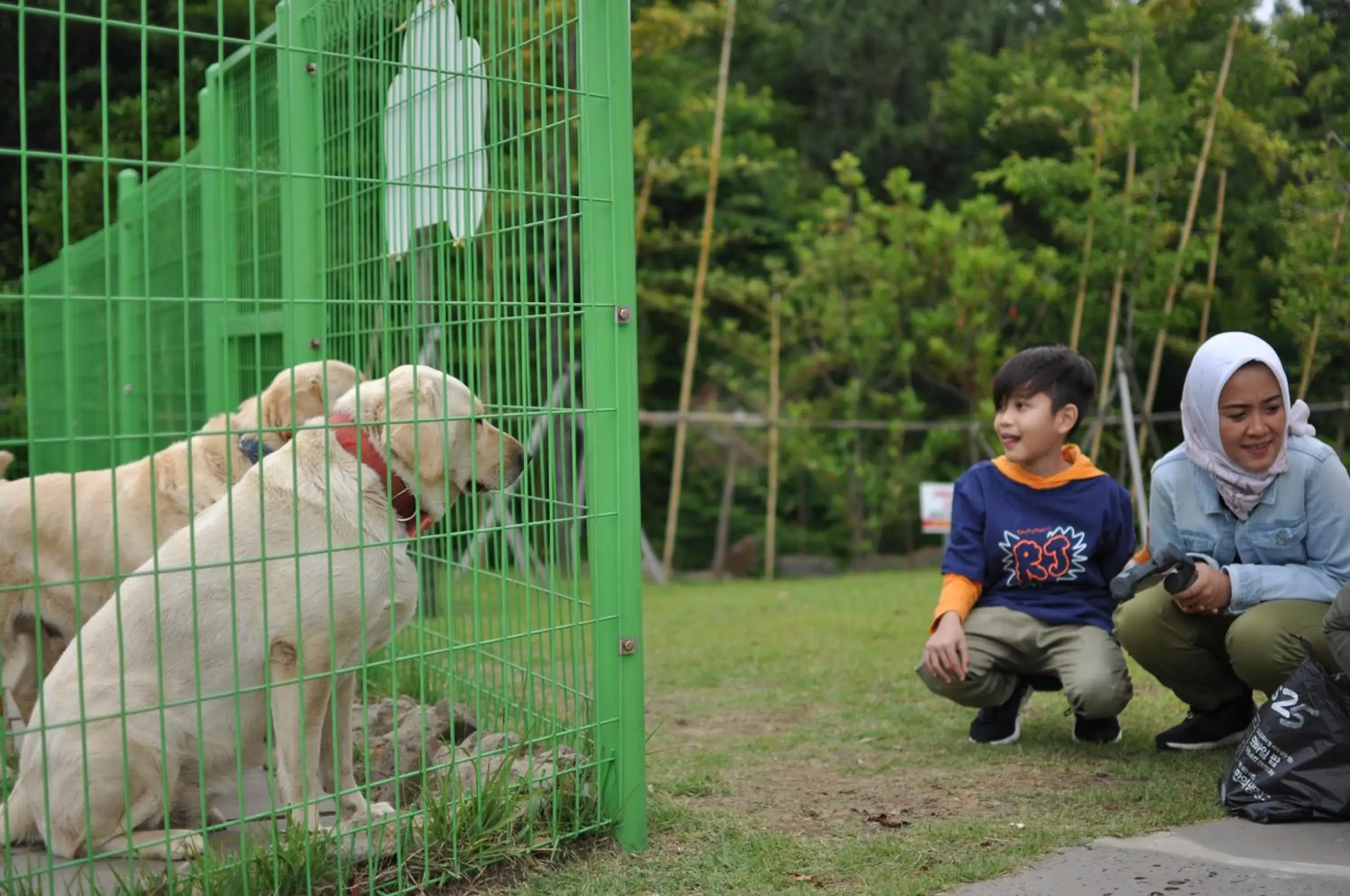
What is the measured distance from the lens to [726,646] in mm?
6227

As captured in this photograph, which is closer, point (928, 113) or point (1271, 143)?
point (1271, 143)

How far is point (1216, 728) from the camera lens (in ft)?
12.3

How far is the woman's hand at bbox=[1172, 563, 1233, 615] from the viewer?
11.3ft

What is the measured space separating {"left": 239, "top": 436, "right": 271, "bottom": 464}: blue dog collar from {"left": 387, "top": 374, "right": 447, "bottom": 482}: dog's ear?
740mm

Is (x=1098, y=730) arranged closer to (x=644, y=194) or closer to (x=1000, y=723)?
(x=1000, y=723)

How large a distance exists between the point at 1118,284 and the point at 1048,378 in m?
6.76

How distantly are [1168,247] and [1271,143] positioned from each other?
151 centimetres

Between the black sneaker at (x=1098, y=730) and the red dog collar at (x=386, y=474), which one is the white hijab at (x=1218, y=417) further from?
the red dog collar at (x=386, y=474)

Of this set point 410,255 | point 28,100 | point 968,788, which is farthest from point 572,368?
point 28,100

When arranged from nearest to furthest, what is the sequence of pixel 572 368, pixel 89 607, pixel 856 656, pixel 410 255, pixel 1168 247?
pixel 410 255, pixel 572 368, pixel 89 607, pixel 856 656, pixel 1168 247

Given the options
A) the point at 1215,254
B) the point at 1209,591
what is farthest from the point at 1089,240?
the point at 1209,591

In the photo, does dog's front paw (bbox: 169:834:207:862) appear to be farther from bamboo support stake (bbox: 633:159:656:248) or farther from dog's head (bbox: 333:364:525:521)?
bamboo support stake (bbox: 633:159:656:248)

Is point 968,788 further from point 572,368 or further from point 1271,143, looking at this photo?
point 1271,143

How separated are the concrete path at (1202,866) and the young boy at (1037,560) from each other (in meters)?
0.84
